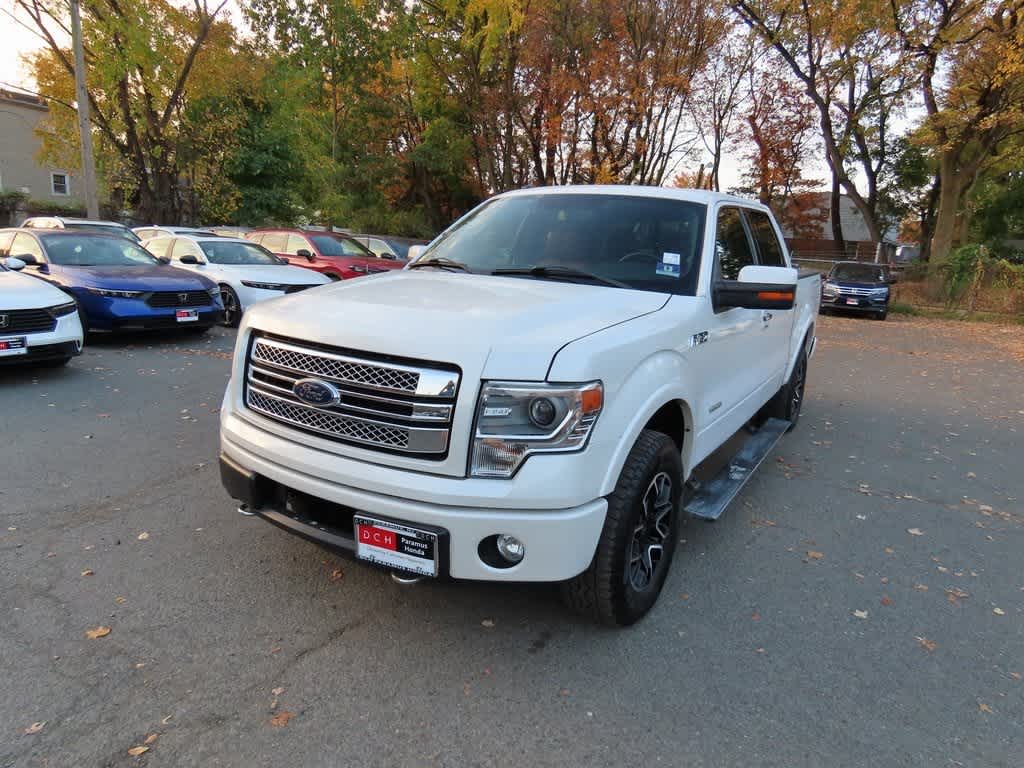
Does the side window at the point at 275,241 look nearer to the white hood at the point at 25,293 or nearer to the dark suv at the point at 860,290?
the white hood at the point at 25,293

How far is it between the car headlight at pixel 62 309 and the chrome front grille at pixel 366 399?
213 inches

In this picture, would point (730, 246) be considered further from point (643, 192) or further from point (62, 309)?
point (62, 309)

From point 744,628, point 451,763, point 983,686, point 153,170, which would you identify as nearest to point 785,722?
point 744,628

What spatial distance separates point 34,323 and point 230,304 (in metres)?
4.33

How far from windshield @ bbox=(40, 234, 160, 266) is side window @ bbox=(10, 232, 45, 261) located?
129 mm

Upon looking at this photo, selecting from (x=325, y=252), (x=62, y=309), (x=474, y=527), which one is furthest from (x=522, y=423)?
(x=325, y=252)

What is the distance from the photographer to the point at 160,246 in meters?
12.2

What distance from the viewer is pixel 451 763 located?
86.0 inches

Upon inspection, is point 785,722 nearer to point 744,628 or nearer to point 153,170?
point 744,628

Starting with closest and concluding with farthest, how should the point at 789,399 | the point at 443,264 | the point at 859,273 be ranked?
1. the point at 443,264
2. the point at 789,399
3. the point at 859,273

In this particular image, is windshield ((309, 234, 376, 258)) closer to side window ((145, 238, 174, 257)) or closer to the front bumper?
side window ((145, 238, 174, 257))

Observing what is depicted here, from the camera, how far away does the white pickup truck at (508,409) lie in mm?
2391

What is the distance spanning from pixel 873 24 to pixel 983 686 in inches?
947

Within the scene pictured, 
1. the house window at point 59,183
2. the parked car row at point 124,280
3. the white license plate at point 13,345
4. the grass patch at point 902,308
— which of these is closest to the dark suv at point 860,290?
the grass patch at point 902,308
